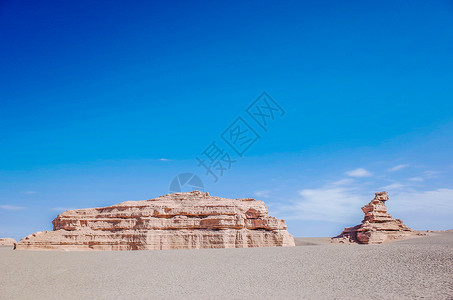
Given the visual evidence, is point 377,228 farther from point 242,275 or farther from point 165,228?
point 242,275

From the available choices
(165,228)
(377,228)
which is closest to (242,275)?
(165,228)

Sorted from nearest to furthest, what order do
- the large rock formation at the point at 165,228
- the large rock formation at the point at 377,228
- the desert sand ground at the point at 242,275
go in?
the desert sand ground at the point at 242,275 → the large rock formation at the point at 165,228 → the large rock formation at the point at 377,228

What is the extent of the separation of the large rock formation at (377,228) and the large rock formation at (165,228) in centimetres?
1385

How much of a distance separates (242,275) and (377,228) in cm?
3170

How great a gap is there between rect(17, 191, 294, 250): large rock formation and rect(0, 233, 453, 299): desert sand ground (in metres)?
7.99

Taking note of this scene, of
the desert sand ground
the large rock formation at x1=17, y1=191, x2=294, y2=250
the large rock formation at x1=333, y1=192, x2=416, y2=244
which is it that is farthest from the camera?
the large rock formation at x1=333, y1=192, x2=416, y2=244

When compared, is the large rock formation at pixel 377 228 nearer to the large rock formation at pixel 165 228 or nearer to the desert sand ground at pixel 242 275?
the large rock formation at pixel 165 228

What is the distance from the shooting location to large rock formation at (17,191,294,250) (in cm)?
3009

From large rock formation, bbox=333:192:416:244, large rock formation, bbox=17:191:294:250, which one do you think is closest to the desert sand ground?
large rock formation, bbox=17:191:294:250

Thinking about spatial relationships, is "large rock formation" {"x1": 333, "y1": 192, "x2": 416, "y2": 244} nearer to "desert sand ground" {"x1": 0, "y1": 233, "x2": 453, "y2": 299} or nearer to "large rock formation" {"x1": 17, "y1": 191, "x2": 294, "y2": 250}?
"large rock formation" {"x1": 17, "y1": 191, "x2": 294, "y2": 250}

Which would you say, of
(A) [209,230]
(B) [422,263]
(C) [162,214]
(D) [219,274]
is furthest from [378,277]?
(C) [162,214]

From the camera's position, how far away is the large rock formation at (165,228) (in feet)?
98.7

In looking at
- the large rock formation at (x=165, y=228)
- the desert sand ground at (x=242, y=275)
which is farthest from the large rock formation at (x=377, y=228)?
the desert sand ground at (x=242, y=275)

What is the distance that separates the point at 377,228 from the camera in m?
42.3
